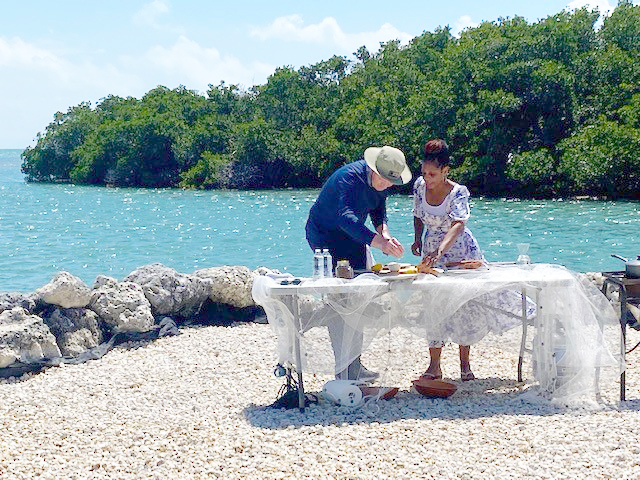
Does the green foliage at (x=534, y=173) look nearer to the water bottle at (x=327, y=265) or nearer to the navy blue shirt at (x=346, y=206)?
the navy blue shirt at (x=346, y=206)

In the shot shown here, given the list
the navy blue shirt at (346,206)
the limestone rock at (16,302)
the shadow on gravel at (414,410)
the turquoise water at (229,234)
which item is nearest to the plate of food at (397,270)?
the navy blue shirt at (346,206)

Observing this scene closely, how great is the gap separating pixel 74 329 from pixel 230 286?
4.82ft

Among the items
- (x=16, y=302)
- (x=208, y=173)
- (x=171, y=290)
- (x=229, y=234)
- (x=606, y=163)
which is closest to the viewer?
(x=16, y=302)

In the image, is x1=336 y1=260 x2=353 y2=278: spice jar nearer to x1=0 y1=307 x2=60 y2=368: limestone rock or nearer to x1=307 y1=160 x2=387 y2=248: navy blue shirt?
x1=307 y1=160 x2=387 y2=248: navy blue shirt

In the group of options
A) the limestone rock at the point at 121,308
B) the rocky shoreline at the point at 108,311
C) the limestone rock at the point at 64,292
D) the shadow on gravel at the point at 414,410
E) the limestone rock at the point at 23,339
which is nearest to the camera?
the shadow on gravel at the point at 414,410

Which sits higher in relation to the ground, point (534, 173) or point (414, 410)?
point (534, 173)

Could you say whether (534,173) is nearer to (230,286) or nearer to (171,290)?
(230,286)

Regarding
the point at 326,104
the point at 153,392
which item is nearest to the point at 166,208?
the point at 326,104

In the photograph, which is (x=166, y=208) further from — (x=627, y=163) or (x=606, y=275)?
(x=606, y=275)

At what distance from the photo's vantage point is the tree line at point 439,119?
3077 cm

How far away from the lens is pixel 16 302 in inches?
261

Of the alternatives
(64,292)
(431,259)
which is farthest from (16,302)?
(431,259)

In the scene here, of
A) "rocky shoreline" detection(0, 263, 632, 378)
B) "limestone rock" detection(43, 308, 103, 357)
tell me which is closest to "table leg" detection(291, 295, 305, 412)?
"rocky shoreline" detection(0, 263, 632, 378)

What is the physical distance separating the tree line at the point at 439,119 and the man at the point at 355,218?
980 inches
